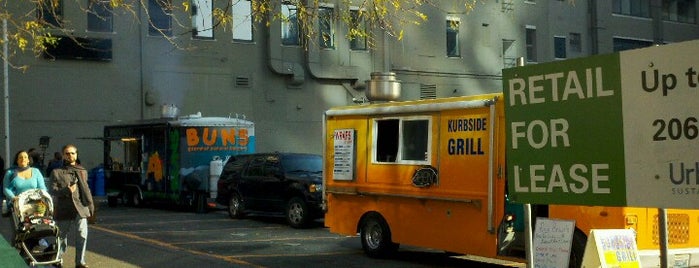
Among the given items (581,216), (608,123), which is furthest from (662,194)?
(581,216)

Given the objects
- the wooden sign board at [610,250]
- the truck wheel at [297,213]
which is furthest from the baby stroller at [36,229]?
the truck wheel at [297,213]

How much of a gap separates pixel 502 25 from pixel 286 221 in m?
23.6

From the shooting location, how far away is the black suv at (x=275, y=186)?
18.2 metres

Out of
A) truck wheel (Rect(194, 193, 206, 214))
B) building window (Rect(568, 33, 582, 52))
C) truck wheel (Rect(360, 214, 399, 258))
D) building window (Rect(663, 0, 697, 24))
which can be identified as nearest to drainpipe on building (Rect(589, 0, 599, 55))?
building window (Rect(568, 33, 582, 52))

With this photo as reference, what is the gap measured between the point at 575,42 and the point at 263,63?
16115mm

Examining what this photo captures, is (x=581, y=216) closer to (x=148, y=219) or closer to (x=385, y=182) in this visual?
(x=385, y=182)

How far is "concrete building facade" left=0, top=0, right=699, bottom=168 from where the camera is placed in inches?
1202

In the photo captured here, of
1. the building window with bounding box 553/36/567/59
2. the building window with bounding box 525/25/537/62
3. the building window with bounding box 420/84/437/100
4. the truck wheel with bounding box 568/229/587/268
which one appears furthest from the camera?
the building window with bounding box 553/36/567/59

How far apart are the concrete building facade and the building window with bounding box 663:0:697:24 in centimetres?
222

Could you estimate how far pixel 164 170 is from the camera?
2409 cm

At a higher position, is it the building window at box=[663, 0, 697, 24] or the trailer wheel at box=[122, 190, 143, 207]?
the building window at box=[663, 0, 697, 24]

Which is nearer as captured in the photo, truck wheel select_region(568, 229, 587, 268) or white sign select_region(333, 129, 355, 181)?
truck wheel select_region(568, 229, 587, 268)

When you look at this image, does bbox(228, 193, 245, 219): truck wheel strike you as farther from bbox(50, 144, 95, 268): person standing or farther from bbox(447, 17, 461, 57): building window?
bbox(447, 17, 461, 57): building window

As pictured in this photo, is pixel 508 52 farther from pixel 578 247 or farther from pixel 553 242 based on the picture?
pixel 553 242
